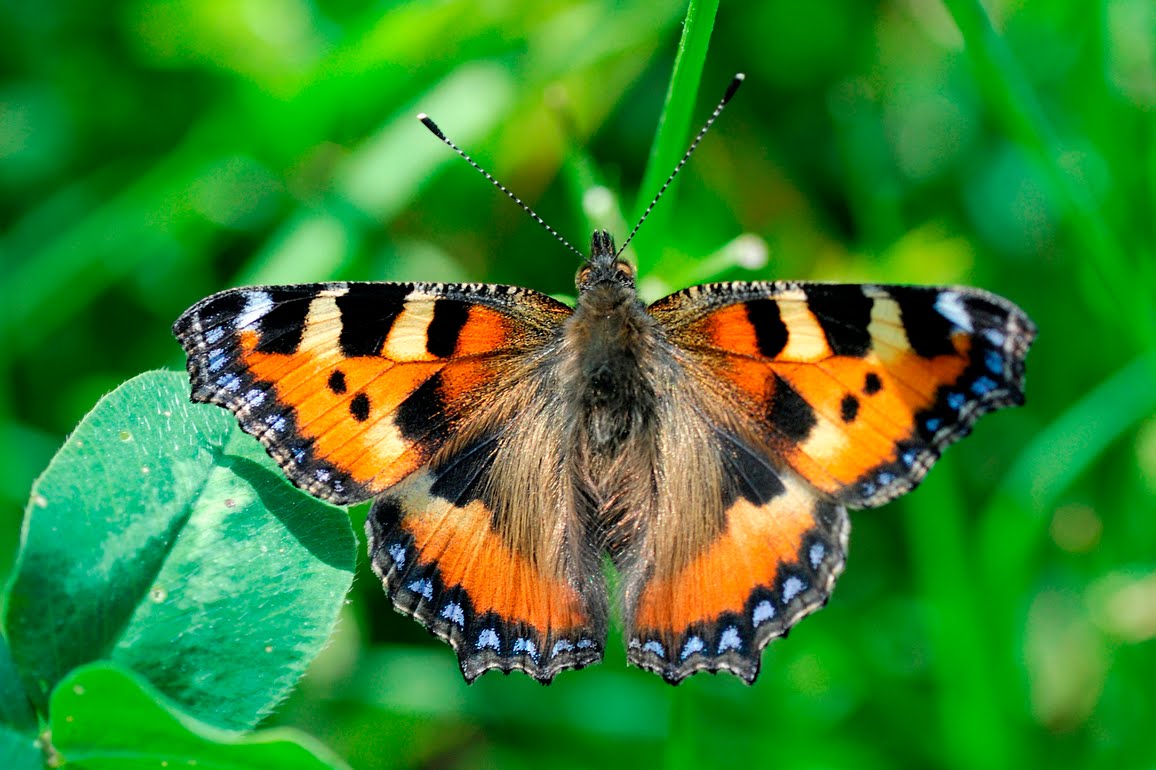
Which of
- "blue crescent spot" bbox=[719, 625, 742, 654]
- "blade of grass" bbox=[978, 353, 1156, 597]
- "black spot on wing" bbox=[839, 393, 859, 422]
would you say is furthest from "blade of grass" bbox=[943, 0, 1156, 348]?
"blue crescent spot" bbox=[719, 625, 742, 654]

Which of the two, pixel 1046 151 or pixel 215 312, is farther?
pixel 1046 151

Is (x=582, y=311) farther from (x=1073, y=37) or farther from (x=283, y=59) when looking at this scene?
(x=1073, y=37)

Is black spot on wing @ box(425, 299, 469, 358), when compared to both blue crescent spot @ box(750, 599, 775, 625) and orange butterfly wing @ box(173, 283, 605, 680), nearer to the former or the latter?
orange butterfly wing @ box(173, 283, 605, 680)

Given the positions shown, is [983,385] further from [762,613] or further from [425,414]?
[425,414]

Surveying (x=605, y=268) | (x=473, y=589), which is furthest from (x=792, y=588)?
(x=605, y=268)

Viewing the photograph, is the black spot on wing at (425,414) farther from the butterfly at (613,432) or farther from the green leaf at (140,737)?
the green leaf at (140,737)
